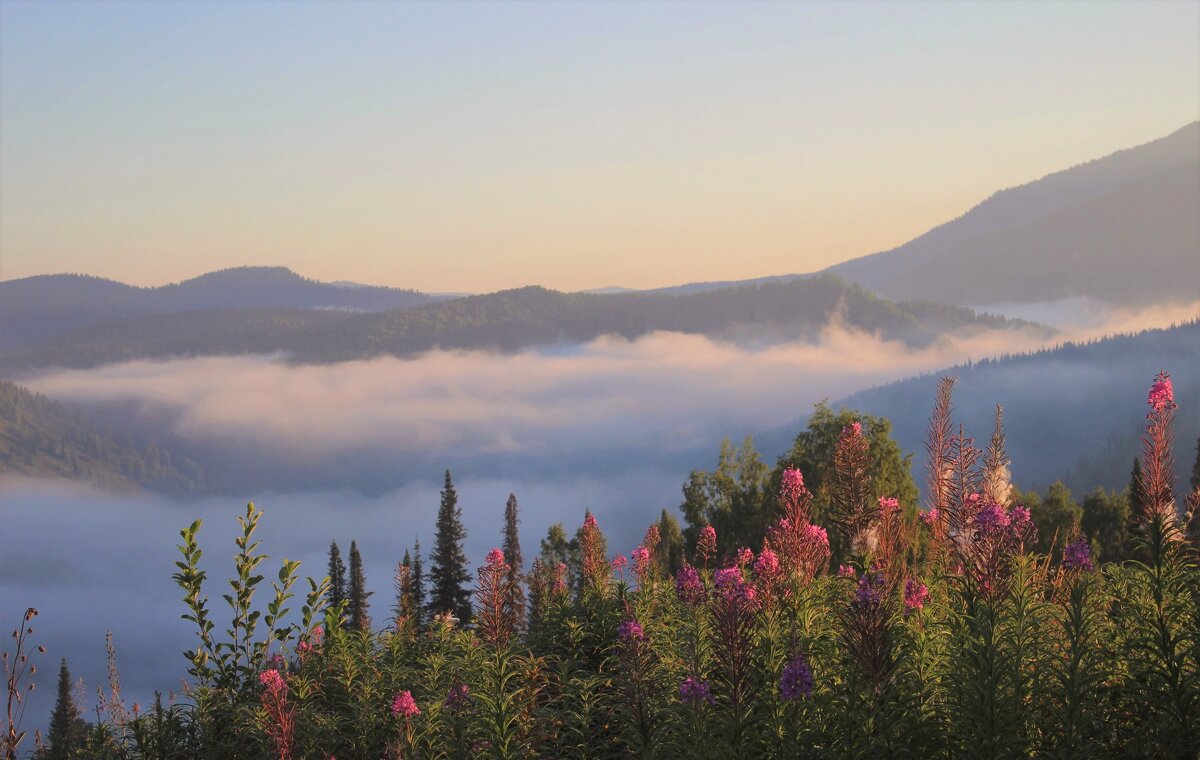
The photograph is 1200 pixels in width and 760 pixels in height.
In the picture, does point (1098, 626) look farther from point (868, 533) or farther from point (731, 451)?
point (731, 451)

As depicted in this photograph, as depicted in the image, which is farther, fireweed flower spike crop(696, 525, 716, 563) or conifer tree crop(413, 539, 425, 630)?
conifer tree crop(413, 539, 425, 630)

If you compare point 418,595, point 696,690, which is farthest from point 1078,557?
point 418,595

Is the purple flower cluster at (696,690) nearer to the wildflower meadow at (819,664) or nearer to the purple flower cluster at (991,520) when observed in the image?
the wildflower meadow at (819,664)

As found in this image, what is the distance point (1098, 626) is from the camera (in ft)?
31.1

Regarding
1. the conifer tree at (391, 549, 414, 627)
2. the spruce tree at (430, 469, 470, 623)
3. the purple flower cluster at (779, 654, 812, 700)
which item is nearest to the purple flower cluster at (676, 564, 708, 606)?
the purple flower cluster at (779, 654, 812, 700)

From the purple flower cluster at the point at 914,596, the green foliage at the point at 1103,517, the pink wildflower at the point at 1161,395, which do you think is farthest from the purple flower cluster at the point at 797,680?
the green foliage at the point at 1103,517

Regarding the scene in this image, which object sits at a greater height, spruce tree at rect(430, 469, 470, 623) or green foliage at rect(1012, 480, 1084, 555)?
green foliage at rect(1012, 480, 1084, 555)

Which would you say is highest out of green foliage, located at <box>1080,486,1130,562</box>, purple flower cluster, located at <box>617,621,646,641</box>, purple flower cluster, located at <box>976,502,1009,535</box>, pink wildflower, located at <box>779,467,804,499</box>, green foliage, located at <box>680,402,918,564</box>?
pink wildflower, located at <box>779,467,804,499</box>

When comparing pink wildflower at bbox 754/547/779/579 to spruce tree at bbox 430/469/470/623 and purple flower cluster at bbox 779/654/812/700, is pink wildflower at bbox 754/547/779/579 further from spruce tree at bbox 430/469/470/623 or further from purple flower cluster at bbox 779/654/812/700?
spruce tree at bbox 430/469/470/623

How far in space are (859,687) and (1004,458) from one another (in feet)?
9.85

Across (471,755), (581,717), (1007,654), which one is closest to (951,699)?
(1007,654)

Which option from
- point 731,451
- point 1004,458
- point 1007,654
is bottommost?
point 731,451

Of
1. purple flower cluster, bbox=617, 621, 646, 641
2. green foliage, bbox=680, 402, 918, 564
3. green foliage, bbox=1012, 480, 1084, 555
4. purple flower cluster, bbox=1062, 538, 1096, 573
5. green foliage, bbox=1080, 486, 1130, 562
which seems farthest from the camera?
green foliage, bbox=1080, 486, 1130, 562

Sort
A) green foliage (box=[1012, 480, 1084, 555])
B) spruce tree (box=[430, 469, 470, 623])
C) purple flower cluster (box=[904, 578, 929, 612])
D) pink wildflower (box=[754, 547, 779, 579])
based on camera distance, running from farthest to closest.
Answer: spruce tree (box=[430, 469, 470, 623]) < green foliage (box=[1012, 480, 1084, 555]) < purple flower cluster (box=[904, 578, 929, 612]) < pink wildflower (box=[754, 547, 779, 579])
